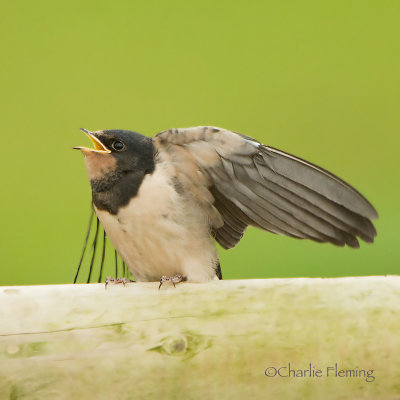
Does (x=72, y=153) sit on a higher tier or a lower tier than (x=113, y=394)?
higher

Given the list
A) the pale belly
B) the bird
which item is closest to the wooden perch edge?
the bird

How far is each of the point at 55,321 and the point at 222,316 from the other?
0.20 metres

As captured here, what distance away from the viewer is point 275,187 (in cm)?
125

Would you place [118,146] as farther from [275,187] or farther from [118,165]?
[275,187]

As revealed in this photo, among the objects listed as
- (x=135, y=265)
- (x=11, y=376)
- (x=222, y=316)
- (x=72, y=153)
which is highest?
(x=72, y=153)

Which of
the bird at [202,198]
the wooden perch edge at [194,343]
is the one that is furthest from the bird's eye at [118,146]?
the wooden perch edge at [194,343]

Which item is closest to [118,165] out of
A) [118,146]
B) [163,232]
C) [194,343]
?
[118,146]

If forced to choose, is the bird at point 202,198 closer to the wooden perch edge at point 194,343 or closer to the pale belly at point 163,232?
the pale belly at point 163,232

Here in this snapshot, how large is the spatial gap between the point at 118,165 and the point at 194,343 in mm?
501

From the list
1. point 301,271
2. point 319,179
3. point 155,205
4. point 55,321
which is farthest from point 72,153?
point 55,321

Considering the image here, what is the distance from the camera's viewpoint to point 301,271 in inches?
70.9

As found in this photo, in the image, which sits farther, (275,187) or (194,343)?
(275,187)

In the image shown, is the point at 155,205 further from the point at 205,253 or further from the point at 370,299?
the point at 370,299

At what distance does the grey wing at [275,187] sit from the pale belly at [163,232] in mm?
67
